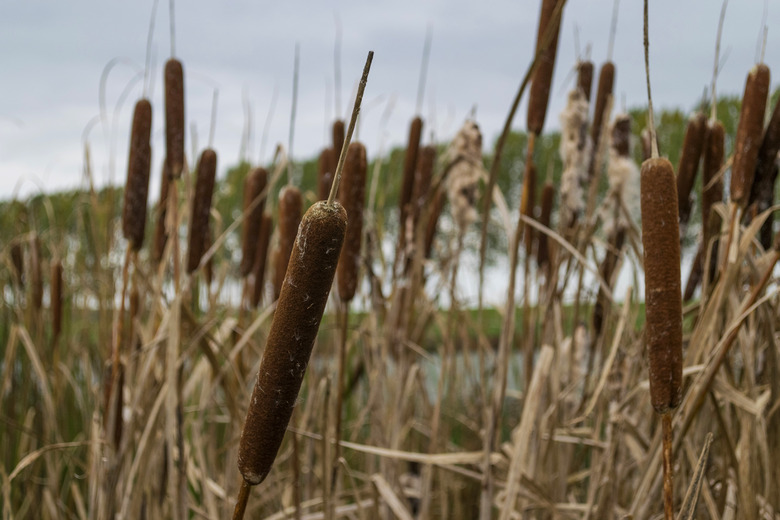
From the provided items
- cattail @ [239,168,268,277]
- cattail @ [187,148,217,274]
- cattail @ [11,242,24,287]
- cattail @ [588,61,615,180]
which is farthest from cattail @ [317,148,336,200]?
cattail @ [11,242,24,287]

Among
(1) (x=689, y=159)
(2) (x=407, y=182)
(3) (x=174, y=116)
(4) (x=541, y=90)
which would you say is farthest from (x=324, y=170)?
(1) (x=689, y=159)

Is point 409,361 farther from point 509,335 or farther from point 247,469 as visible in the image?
point 247,469

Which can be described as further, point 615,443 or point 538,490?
point 538,490

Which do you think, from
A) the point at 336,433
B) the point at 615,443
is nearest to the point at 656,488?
the point at 615,443

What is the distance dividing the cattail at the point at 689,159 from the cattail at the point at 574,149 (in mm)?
303

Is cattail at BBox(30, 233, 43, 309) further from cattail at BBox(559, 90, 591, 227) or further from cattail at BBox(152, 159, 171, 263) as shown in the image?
cattail at BBox(559, 90, 591, 227)

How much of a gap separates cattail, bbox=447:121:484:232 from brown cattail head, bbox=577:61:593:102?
0.26 meters

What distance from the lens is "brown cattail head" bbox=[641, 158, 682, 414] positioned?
627 millimetres

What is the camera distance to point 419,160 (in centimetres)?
170

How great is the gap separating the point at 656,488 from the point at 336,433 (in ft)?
1.38

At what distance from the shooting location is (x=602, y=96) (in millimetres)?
1498

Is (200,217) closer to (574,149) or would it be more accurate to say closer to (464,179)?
(464,179)

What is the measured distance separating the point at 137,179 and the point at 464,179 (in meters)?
0.66

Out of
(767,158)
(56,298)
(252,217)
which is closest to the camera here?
(767,158)
